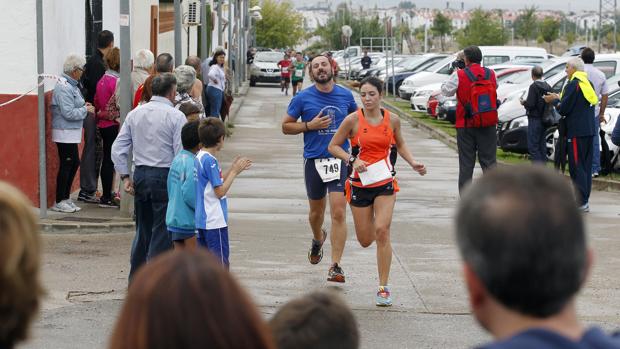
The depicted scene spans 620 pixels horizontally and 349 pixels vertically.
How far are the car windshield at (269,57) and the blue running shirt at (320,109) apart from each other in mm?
47192

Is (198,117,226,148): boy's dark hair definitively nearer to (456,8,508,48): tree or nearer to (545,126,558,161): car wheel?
(545,126,558,161): car wheel

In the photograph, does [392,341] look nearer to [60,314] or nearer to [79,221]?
[60,314]

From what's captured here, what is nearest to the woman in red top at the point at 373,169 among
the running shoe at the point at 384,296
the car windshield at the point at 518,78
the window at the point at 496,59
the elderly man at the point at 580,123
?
the running shoe at the point at 384,296

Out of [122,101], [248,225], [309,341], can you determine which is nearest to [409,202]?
[248,225]

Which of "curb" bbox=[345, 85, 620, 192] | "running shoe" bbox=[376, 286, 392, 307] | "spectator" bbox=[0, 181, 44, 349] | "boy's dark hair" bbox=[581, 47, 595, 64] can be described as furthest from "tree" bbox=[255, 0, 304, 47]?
"spectator" bbox=[0, 181, 44, 349]

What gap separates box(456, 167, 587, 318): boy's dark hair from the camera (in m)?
2.43

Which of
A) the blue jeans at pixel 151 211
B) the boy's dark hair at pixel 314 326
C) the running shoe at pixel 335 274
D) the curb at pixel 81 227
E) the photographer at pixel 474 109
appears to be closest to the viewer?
the boy's dark hair at pixel 314 326

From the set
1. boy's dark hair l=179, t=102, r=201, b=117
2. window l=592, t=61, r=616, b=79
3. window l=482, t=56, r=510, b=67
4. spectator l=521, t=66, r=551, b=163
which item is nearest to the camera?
boy's dark hair l=179, t=102, r=201, b=117

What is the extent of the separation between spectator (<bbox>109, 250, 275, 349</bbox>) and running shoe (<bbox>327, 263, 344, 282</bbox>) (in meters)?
7.86

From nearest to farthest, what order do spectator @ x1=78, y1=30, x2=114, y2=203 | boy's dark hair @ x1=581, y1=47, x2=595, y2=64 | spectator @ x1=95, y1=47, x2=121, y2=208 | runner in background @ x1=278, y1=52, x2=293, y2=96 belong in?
spectator @ x1=95, y1=47, x2=121, y2=208, spectator @ x1=78, y1=30, x2=114, y2=203, boy's dark hair @ x1=581, y1=47, x2=595, y2=64, runner in background @ x1=278, y1=52, x2=293, y2=96

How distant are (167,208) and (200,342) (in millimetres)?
6637

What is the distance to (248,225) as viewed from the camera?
13.8 meters

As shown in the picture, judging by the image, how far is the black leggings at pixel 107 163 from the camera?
14102mm

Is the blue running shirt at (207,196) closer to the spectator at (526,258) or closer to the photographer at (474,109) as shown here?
the spectator at (526,258)
